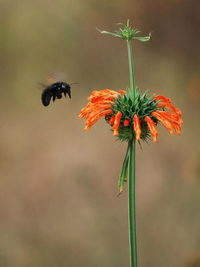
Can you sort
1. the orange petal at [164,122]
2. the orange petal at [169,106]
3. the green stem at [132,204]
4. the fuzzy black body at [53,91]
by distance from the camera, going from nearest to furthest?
the green stem at [132,204], the orange petal at [164,122], the orange petal at [169,106], the fuzzy black body at [53,91]

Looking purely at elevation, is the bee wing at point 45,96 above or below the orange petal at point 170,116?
above

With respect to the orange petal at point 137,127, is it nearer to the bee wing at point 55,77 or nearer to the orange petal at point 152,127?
the orange petal at point 152,127

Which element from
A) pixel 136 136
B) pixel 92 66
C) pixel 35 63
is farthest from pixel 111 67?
pixel 136 136

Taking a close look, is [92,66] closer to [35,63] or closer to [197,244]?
[35,63]

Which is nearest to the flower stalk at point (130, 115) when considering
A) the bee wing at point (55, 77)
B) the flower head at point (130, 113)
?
the flower head at point (130, 113)

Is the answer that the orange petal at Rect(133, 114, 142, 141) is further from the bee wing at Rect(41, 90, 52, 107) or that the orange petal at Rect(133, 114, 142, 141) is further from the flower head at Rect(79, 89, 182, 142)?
the bee wing at Rect(41, 90, 52, 107)

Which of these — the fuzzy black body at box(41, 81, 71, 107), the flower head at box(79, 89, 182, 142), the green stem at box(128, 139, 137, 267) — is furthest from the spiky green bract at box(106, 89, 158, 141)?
the fuzzy black body at box(41, 81, 71, 107)

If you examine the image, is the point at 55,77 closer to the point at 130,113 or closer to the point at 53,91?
the point at 53,91

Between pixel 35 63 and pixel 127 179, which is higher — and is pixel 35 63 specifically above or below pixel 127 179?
above
